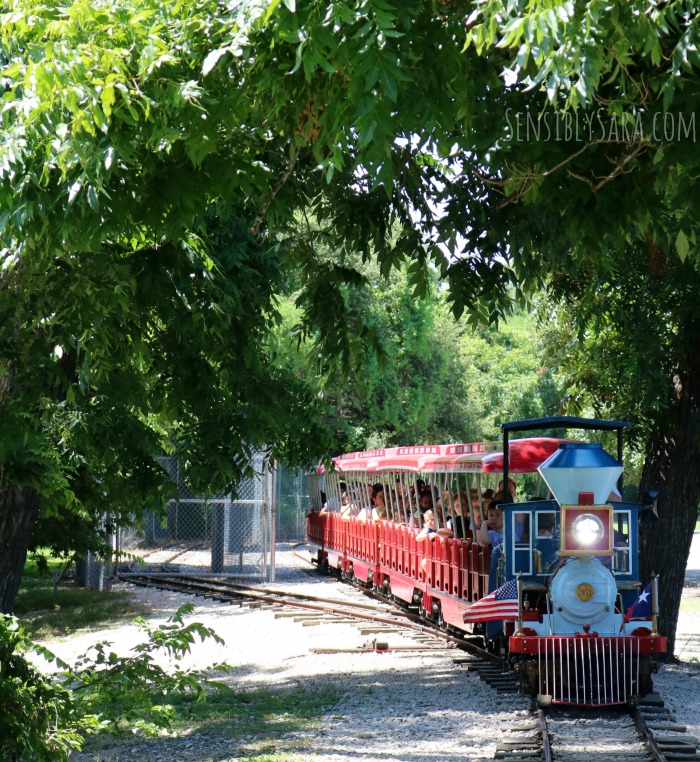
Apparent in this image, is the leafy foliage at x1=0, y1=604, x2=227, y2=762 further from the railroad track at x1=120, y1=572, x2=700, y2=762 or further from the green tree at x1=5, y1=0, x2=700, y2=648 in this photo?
the railroad track at x1=120, y1=572, x2=700, y2=762

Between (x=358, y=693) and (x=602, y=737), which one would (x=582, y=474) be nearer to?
(x=602, y=737)

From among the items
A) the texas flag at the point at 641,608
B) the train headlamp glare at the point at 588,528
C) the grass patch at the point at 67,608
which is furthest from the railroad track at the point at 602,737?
the grass patch at the point at 67,608

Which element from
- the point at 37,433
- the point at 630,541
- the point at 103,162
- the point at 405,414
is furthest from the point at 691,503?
the point at 405,414

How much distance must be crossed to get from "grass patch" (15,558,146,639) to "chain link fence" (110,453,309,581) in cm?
96

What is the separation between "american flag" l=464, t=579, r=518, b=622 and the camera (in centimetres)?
1145

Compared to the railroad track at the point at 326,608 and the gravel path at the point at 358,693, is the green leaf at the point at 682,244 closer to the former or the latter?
the gravel path at the point at 358,693

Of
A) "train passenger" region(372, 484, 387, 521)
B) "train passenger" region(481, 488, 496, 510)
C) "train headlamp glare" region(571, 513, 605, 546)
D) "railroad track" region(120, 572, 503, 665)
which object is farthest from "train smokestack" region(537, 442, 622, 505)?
"train passenger" region(372, 484, 387, 521)

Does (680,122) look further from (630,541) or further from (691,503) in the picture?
(691,503)

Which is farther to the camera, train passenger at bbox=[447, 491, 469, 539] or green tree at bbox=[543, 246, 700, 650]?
train passenger at bbox=[447, 491, 469, 539]

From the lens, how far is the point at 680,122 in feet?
16.0

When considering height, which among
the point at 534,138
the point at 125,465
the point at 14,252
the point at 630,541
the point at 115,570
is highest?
the point at 534,138

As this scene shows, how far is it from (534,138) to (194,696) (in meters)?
8.15

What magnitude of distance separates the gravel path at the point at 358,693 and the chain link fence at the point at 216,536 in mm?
3887

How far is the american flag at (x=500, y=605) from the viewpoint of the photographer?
11.4 m
